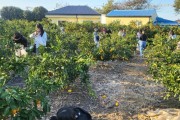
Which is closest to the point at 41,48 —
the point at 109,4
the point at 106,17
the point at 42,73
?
the point at 42,73

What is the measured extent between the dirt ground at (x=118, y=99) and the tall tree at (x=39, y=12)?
3419cm

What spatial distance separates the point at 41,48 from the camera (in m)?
6.75

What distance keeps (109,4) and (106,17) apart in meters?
17.7

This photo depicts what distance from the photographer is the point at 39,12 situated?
4212 centimetres

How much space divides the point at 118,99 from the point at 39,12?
37.0 metres

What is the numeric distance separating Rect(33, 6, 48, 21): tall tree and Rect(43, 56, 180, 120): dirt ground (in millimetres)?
34194

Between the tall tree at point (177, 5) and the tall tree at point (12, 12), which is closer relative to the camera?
the tall tree at point (177, 5)

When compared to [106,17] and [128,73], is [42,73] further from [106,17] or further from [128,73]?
[106,17]

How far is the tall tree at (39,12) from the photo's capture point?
41.7 m

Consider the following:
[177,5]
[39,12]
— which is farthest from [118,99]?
[39,12]

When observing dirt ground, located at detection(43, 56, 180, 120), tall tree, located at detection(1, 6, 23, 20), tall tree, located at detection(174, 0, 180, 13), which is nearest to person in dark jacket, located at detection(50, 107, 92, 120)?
dirt ground, located at detection(43, 56, 180, 120)

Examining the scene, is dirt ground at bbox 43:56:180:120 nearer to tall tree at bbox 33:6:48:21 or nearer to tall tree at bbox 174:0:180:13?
tall tree at bbox 174:0:180:13

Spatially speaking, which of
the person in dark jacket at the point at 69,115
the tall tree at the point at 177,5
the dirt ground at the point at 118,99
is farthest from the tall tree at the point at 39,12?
the person in dark jacket at the point at 69,115

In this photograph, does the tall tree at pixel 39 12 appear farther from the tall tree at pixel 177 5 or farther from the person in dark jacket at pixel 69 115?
the person in dark jacket at pixel 69 115
